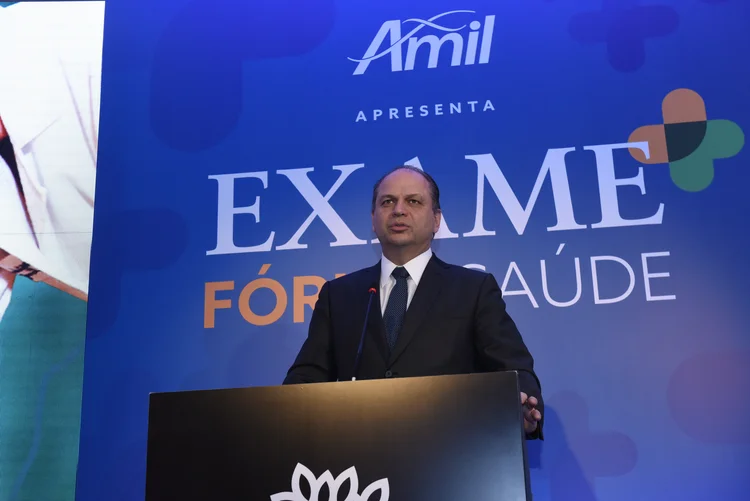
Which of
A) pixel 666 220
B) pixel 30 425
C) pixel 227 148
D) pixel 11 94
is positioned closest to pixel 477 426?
pixel 666 220

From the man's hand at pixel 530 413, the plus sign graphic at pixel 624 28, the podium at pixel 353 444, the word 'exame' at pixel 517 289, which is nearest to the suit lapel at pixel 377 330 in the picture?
the man's hand at pixel 530 413

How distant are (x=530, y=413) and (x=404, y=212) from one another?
0.92 m

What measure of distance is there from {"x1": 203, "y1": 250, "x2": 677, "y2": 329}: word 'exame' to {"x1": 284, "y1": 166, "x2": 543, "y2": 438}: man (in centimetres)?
53

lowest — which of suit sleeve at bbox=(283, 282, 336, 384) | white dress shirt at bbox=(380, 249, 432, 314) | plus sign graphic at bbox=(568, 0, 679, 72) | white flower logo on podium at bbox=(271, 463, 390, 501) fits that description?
white flower logo on podium at bbox=(271, 463, 390, 501)

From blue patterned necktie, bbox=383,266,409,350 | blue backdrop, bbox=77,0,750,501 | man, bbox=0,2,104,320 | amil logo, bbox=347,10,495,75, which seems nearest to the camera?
blue patterned necktie, bbox=383,266,409,350

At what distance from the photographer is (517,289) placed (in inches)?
124

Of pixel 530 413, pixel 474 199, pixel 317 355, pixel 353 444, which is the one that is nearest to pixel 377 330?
pixel 317 355

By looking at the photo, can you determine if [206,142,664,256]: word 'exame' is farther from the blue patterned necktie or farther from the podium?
the podium

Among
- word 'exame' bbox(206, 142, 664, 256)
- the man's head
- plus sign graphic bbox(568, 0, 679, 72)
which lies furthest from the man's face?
plus sign graphic bbox(568, 0, 679, 72)

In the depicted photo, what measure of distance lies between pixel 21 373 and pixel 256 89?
1.54 metres

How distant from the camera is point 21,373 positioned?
350cm

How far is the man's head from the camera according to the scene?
271cm

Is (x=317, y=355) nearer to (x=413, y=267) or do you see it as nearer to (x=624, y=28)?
(x=413, y=267)

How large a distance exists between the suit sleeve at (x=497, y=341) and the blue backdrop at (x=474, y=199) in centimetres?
61
